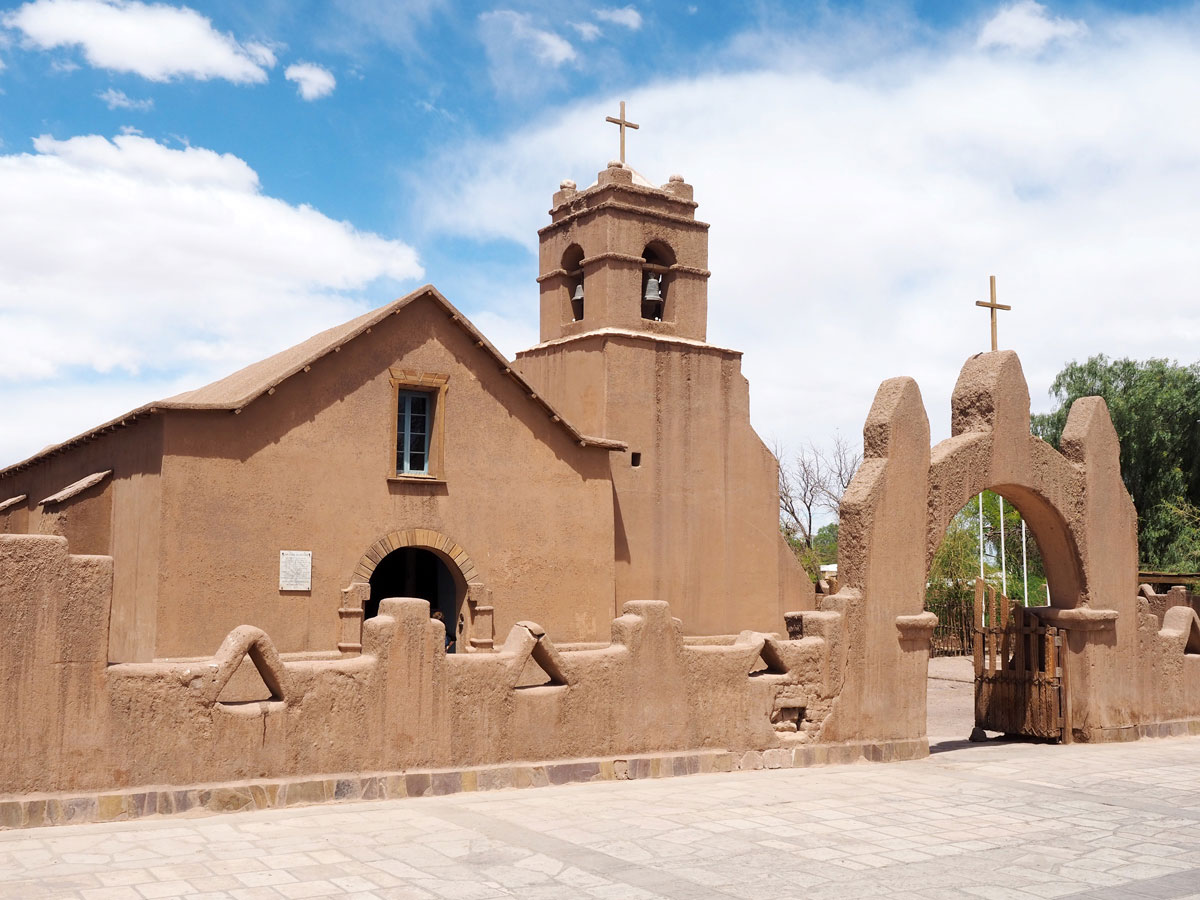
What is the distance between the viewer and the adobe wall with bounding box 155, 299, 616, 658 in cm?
1379

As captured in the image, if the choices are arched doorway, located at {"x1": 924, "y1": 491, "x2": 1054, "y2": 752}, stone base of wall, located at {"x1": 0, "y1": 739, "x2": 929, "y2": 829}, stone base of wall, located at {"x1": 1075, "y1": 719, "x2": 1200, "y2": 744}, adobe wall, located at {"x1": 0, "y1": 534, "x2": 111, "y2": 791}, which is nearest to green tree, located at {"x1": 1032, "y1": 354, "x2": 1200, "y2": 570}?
arched doorway, located at {"x1": 924, "y1": 491, "x2": 1054, "y2": 752}

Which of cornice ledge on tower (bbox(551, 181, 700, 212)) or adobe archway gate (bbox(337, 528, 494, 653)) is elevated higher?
cornice ledge on tower (bbox(551, 181, 700, 212))

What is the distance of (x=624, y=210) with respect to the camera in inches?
743

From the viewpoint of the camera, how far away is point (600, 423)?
18.2m

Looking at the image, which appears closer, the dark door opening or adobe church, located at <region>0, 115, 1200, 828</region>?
adobe church, located at <region>0, 115, 1200, 828</region>

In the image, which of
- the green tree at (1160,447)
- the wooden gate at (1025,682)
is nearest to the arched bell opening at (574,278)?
the wooden gate at (1025,682)

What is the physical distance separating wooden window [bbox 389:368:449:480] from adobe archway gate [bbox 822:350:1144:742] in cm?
653

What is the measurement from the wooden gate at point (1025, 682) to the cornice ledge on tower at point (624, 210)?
9.02m

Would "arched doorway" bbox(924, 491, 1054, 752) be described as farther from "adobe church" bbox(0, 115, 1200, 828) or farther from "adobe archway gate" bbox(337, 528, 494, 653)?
"adobe archway gate" bbox(337, 528, 494, 653)

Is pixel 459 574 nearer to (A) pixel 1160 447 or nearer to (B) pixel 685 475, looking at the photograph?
(B) pixel 685 475

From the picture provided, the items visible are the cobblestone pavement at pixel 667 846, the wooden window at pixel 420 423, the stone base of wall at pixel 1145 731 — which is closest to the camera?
the cobblestone pavement at pixel 667 846

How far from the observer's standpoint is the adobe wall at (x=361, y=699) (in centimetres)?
734

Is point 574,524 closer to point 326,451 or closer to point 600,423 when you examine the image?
point 600,423

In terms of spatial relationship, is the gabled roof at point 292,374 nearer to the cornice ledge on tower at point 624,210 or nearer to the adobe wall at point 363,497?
the adobe wall at point 363,497
